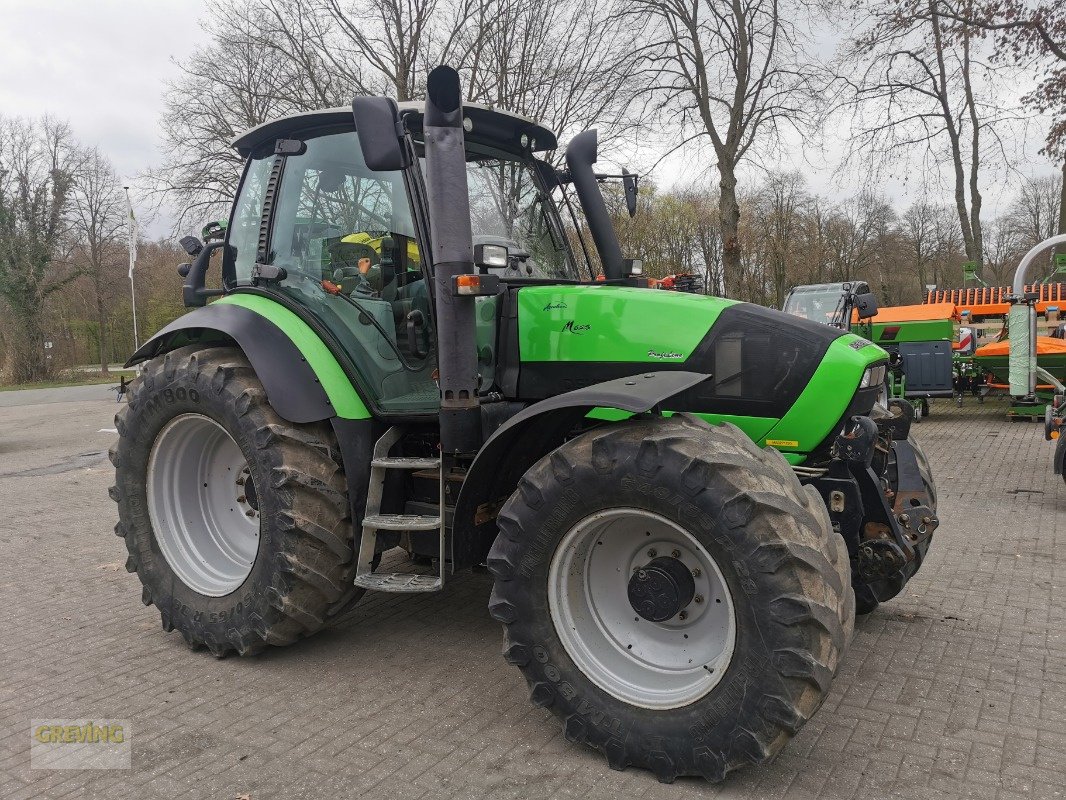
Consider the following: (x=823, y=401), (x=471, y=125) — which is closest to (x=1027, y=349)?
(x=823, y=401)

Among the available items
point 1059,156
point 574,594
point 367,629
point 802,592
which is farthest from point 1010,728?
point 1059,156

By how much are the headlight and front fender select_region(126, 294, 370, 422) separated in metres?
2.35

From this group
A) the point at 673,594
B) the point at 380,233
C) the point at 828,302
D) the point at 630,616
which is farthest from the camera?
the point at 828,302

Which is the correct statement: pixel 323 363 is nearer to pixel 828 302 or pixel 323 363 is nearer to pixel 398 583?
pixel 398 583

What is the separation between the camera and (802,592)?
8.79ft

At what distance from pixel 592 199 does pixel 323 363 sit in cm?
183

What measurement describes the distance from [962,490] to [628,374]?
6.00 m

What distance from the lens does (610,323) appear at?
3658 mm

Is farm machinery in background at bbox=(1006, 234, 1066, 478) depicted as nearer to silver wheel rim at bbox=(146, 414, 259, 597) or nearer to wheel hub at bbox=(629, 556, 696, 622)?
wheel hub at bbox=(629, 556, 696, 622)

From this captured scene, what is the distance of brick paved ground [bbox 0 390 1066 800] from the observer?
2914 millimetres

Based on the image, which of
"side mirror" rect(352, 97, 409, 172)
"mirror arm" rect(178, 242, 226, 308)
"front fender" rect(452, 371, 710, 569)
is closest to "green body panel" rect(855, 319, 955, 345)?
"mirror arm" rect(178, 242, 226, 308)

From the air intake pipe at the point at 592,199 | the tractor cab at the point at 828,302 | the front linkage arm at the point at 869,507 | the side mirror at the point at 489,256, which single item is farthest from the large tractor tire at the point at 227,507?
the tractor cab at the point at 828,302

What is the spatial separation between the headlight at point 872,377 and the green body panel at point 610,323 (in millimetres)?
686

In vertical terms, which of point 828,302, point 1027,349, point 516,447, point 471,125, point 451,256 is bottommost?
point 516,447
